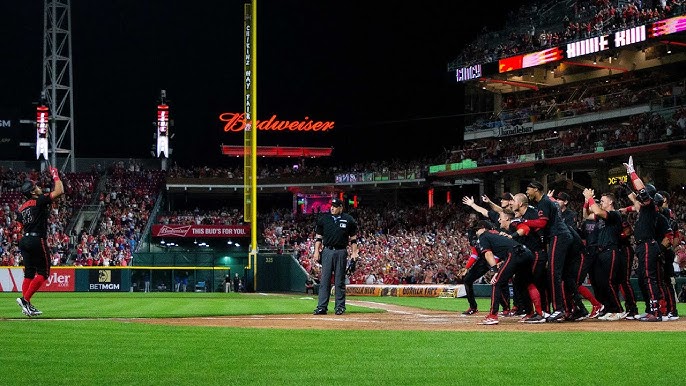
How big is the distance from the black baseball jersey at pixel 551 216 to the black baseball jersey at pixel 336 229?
Answer: 345cm

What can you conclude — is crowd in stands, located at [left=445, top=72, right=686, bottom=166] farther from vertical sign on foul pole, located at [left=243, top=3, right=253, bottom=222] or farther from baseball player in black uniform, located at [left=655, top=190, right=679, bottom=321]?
baseball player in black uniform, located at [left=655, top=190, right=679, bottom=321]

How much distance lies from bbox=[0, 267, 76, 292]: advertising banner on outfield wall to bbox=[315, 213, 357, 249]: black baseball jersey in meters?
→ 22.5

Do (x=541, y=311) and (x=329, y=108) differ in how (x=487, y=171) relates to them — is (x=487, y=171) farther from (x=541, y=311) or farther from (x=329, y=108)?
(x=541, y=311)

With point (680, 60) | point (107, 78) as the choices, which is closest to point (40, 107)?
point (107, 78)

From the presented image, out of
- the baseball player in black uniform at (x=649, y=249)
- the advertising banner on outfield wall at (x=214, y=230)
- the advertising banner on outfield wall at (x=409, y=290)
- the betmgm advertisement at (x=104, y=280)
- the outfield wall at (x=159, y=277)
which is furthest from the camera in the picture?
the advertising banner on outfield wall at (x=214, y=230)

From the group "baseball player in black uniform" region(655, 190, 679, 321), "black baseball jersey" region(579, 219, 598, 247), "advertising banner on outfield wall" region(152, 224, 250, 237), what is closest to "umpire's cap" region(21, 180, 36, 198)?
"black baseball jersey" region(579, 219, 598, 247)

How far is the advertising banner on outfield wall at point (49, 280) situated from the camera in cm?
3453

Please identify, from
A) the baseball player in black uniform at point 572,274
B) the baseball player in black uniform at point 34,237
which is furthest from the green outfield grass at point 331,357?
the baseball player in black uniform at point 34,237

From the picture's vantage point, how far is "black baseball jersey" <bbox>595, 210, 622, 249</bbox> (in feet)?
41.9

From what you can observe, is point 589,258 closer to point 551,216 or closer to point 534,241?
point 534,241

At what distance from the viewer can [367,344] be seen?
8289 millimetres

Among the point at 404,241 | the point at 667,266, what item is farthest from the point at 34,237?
the point at 404,241

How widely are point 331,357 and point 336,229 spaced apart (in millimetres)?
7211

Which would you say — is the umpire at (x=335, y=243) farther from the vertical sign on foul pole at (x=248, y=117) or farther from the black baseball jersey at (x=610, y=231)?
the vertical sign on foul pole at (x=248, y=117)
